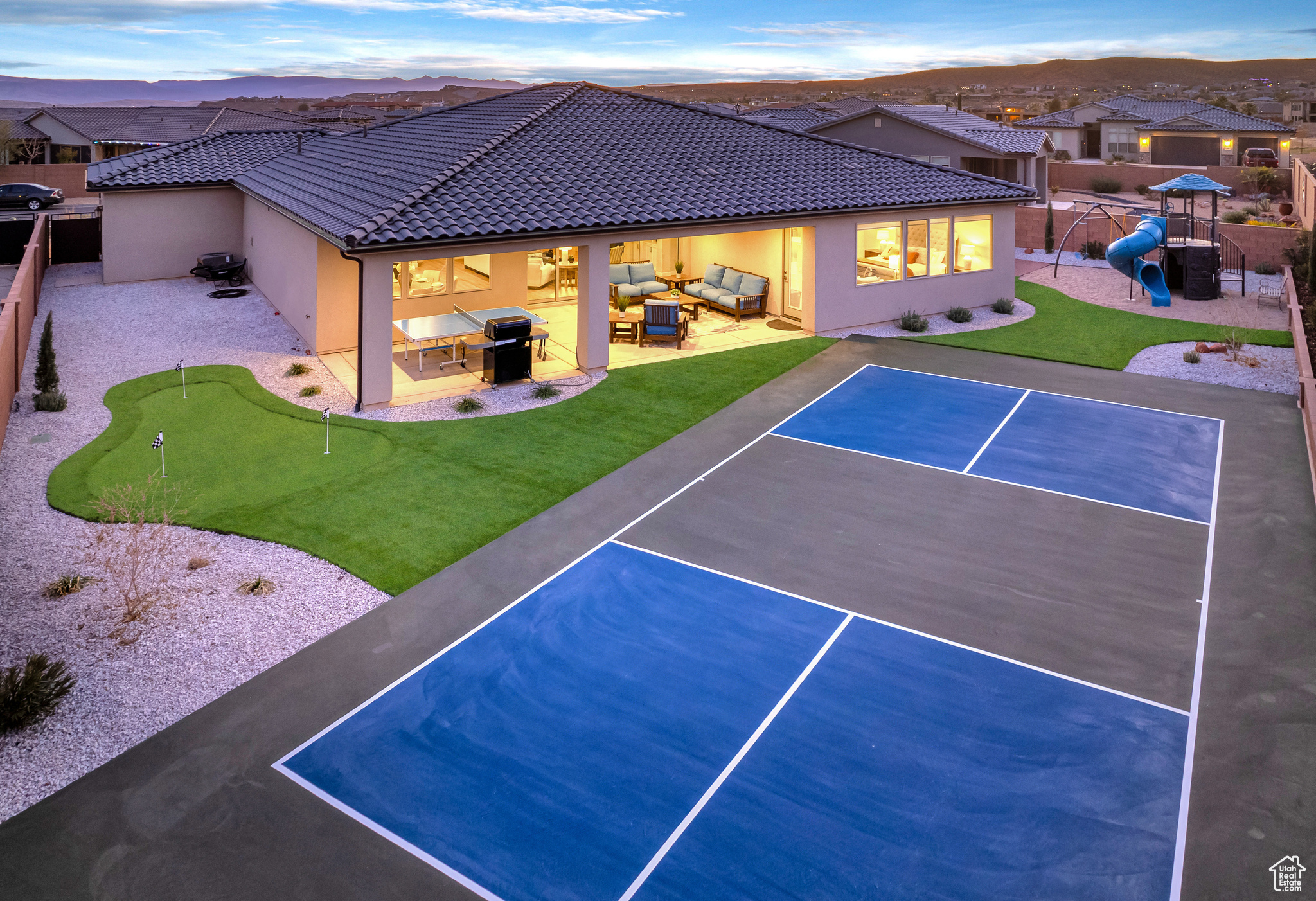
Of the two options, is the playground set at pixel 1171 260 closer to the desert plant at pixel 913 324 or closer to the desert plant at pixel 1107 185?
the desert plant at pixel 913 324

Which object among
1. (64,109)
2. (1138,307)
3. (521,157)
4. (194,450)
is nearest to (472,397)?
(194,450)

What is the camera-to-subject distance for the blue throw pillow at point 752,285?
2198 centimetres

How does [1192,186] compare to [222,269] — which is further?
[1192,186]

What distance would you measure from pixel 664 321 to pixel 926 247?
722 cm

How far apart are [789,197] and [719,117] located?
6.52 m

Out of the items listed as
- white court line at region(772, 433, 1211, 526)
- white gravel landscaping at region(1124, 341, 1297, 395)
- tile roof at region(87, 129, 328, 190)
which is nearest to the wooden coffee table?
white court line at region(772, 433, 1211, 526)

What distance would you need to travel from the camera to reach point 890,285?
21438 millimetres

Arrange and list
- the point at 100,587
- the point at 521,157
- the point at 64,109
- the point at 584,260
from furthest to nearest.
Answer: the point at 64,109, the point at 521,157, the point at 584,260, the point at 100,587

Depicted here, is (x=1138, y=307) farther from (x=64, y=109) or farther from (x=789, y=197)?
(x=64, y=109)

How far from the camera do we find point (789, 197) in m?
19.7

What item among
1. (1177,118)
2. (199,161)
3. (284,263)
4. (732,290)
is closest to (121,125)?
(199,161)

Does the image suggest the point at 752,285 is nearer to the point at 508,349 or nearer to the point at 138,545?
the point at 508,349

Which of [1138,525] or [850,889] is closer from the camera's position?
[850,889]

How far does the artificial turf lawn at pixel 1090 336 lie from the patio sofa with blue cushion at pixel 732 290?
13.0 feet
